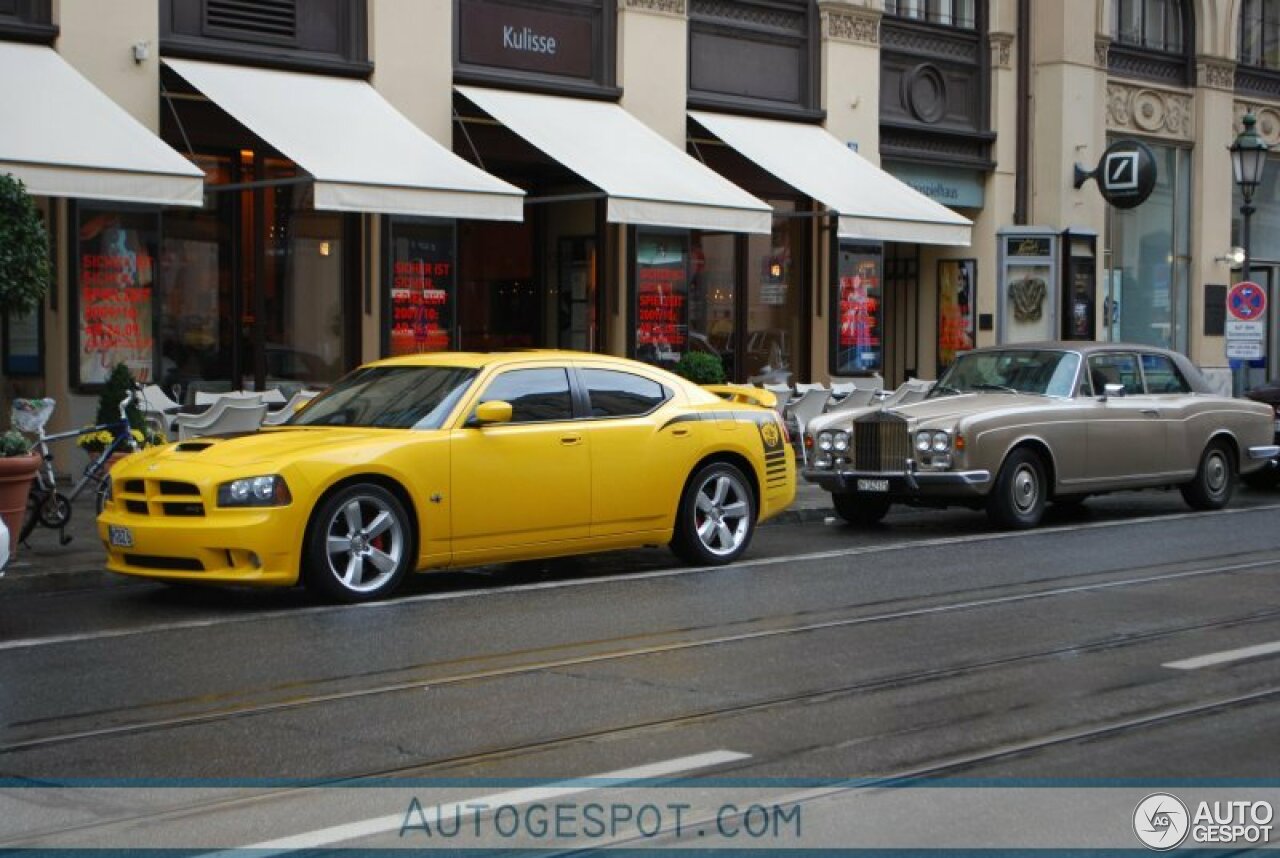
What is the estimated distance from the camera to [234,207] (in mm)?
19250

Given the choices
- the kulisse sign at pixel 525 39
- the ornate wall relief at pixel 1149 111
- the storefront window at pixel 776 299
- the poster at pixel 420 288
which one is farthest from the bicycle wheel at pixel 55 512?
the ornate wall relief at pixel 1149 111

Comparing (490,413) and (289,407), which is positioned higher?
(490,413)

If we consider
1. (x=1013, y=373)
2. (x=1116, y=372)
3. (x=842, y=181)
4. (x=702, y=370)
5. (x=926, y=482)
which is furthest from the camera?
(x=842, y=181)

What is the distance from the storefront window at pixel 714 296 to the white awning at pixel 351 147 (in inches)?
201

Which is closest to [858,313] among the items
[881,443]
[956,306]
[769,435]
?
[956,306]

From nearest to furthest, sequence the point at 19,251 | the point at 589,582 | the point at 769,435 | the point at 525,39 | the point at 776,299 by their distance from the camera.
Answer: the point at 589,582 < the point at 19,251 < the point at 769,435 < the point at 525,39 < the point at 776,299

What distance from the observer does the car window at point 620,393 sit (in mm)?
12363

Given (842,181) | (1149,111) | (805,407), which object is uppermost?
(1149,111)

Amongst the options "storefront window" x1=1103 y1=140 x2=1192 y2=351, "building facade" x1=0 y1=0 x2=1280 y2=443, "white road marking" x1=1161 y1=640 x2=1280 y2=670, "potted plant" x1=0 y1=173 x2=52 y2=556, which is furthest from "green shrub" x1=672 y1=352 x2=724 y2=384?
"storefront window" x1=1103 y1=140 x2=1192 y2=351

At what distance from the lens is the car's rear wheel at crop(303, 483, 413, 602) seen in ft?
35.3

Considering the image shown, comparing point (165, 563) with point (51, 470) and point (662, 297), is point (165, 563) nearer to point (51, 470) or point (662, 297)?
point (51, 470)

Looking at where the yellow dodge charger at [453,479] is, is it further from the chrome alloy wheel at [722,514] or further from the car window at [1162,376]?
the car window at [1162,376]

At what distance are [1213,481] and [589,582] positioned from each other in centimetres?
790

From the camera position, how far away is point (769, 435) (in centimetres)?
1335
